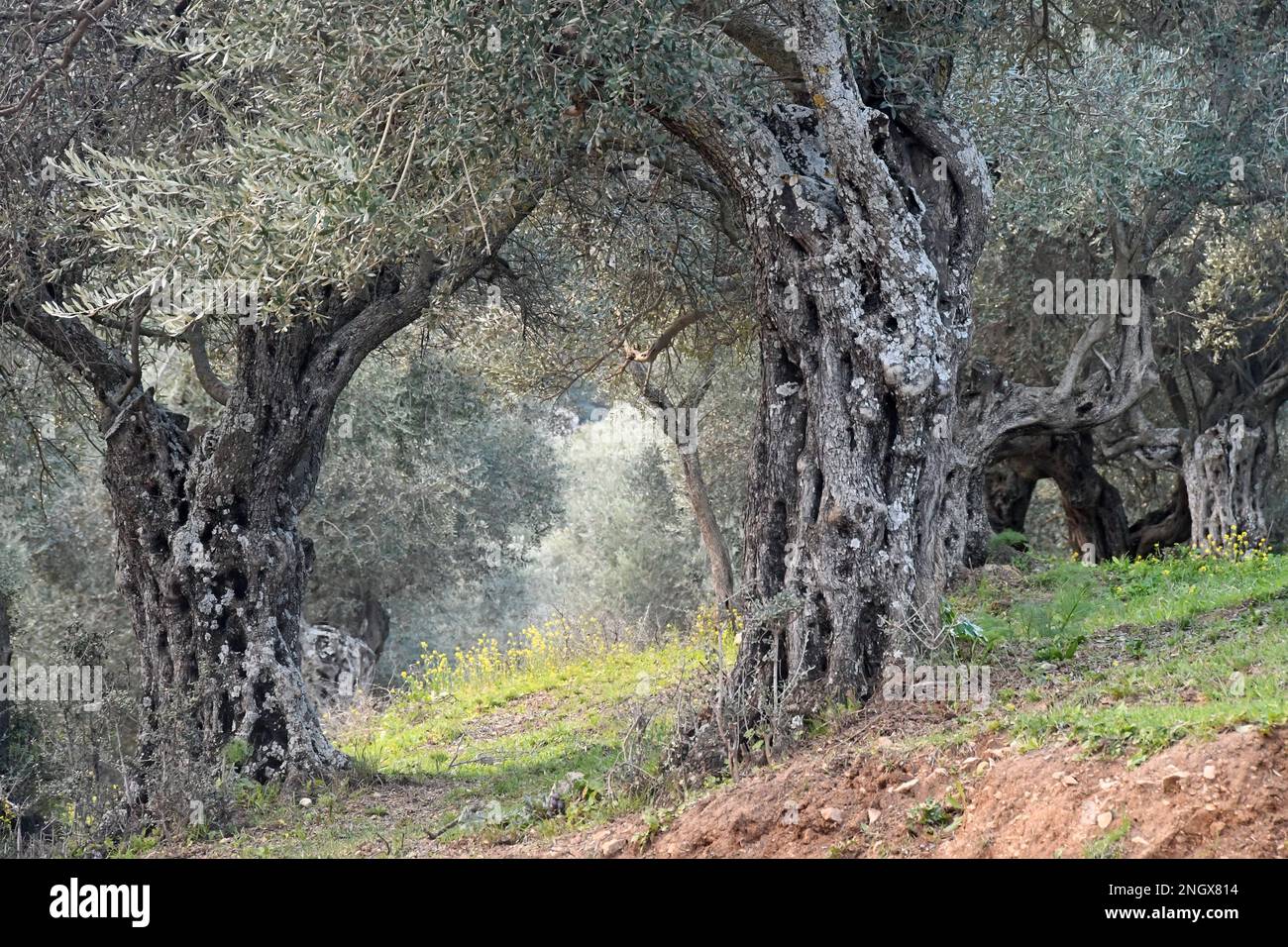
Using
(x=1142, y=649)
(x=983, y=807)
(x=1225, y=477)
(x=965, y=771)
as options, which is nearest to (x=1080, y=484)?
(x=1225, y=477)

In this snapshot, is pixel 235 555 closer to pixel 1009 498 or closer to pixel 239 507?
pixel 239 507

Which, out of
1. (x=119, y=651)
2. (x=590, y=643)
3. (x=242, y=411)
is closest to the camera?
(x=242, y=411)

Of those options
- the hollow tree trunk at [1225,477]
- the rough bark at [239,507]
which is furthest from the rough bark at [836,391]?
the hollow tree trunk at [1225,477]

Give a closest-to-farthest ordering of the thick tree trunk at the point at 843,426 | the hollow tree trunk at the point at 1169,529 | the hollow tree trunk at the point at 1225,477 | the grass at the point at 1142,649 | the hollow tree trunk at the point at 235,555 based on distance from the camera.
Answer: the grass at the point at 1142,649
the thick tree trunk at the point at 843,426
the hollow tree trunk at the point at 235,555
the hollow tree trunk at the point at 1225,477
the hollow tree trunk at the point at 1169,529

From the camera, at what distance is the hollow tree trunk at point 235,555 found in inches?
388

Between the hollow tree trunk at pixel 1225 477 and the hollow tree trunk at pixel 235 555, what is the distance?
528 inches

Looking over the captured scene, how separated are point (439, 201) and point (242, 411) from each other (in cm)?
353

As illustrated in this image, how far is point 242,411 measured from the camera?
10016mm

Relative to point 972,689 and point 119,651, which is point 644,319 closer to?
point 972,689

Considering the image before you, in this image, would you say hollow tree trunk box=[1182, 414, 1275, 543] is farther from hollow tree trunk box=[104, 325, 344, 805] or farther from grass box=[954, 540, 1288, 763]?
hollow tree trunk box=[104, 325, 344, 805]

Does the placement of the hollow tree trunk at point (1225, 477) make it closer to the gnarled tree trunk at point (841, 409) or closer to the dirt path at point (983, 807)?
the gnarled tree trunk at point (841, 409)

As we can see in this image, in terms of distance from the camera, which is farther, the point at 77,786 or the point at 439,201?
the point at 77,786

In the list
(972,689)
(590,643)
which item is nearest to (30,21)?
(972,689)

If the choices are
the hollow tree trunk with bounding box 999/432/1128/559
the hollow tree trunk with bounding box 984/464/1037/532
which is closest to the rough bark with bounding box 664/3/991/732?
the hollow tree trunk with bounding box 999/432/1128/559
